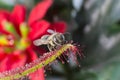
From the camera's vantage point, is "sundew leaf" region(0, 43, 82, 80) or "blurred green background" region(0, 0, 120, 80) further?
"blurred green background" region(0, 0, 120, 80)

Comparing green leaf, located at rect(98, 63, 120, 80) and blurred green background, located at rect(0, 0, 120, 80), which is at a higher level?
blurred green background, located at rect(0, 0, 120, 80)

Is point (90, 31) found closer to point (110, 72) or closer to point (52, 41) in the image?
point (110, 72)

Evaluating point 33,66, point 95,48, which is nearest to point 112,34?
point 95,48

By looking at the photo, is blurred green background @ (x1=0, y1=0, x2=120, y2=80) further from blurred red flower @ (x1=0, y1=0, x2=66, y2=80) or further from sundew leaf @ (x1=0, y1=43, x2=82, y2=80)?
sundew leaf @ (x1=0, y1=43, x2=82, y2=80)

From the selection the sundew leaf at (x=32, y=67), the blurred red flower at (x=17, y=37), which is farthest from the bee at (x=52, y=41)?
the blurred red flower at (x=17, y=37)

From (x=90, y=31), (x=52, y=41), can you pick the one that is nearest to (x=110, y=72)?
(x=90, y=31)

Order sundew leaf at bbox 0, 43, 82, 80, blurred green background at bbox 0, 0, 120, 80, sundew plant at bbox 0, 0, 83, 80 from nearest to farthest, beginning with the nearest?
sundew leaf at bbox 0, 43, 82, 80
sundew plant at bbox 0, 0, 83, 80
blurred green background at bbox 0, 0, 120, 80

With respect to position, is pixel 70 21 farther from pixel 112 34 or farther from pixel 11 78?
pixel 11 78

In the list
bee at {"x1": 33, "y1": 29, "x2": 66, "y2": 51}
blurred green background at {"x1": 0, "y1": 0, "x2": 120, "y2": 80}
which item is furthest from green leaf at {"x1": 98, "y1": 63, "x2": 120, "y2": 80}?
bee at {"x1": 33, "y1": 29, "x2": 66, "y2": 51}

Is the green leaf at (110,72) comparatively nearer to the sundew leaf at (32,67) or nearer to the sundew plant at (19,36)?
the sundew plant at (19,36)
